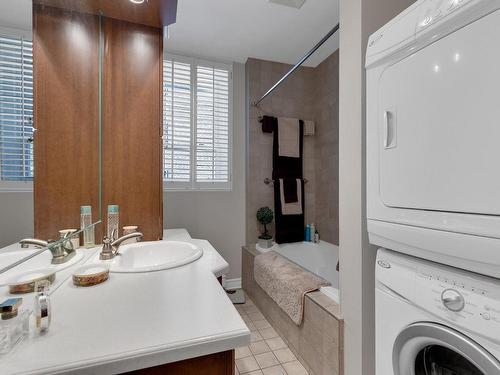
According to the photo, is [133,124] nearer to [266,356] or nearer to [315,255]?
[266,356]

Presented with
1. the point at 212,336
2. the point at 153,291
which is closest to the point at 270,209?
the point at 153,291

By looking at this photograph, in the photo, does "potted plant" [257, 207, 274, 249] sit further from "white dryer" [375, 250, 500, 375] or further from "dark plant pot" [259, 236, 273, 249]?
"white dryer" [375, 250, 500, 375]

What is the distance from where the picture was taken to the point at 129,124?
5.06 feet

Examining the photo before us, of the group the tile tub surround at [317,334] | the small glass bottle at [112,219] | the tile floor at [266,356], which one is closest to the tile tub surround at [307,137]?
the tile floor at [266,356]

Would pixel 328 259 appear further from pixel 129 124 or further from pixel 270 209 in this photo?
pixel 129 124

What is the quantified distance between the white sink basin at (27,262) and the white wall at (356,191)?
4.14 ft

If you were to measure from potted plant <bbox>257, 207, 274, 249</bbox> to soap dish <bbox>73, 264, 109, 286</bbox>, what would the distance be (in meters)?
1.88

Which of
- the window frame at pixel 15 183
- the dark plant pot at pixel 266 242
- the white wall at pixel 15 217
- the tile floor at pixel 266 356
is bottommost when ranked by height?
the tile floor at pixel 266 356

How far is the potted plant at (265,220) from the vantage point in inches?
105

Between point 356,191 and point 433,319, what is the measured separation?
1.87 feet

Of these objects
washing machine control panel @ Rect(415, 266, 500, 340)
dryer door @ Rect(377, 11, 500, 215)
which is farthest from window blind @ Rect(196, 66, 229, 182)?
washing machine control panel @ Rect(415, 266, 500, 340)

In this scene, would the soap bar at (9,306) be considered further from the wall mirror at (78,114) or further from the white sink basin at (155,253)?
the white sink basin at (155,253)

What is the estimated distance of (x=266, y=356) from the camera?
5.54ft

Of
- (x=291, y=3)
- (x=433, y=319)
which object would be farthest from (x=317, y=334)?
(x=291, y=3)
